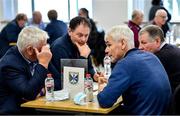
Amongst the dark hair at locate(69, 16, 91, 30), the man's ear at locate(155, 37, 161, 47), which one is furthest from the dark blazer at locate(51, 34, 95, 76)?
the man's ear at locate(155, 37, 161, 47)

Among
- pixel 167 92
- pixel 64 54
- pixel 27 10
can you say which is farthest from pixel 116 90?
pixel 27 10

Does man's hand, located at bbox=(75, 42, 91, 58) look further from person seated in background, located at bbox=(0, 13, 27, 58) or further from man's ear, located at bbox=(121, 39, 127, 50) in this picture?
person seated in background, located at bbox=(0, 13, 27, 58)

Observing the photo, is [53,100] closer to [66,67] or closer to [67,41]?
[66,67]

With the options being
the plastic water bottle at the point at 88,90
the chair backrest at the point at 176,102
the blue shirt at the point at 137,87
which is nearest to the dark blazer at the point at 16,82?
the plastic water bottle at the point at 88,90

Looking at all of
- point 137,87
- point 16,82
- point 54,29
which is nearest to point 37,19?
point 54,29

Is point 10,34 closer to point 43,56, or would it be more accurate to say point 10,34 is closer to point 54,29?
point 54,29

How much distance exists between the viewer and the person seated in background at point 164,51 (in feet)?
10.0

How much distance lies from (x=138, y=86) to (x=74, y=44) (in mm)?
1144

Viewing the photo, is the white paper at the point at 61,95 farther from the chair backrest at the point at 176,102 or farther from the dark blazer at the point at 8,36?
the dark blazer at the point at 8,36

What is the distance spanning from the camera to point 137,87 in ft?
7.90

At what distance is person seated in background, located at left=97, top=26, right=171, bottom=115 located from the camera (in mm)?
2391

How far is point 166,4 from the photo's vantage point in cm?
785

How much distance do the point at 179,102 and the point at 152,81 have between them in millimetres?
233

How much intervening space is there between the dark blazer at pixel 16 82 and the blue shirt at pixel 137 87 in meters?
0.51
